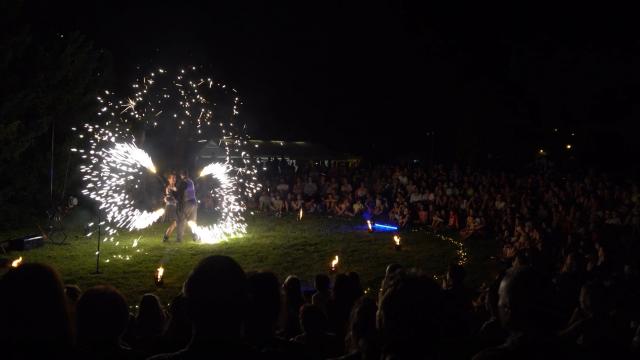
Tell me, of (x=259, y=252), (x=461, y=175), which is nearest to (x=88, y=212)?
(x=259, y=252)

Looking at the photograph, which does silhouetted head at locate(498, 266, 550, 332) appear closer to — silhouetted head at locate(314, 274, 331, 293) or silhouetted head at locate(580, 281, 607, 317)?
silhouetted head at locate(580, 281, 607, 317)

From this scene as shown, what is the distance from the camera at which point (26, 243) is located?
13.4 metres

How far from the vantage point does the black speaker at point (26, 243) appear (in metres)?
13.2

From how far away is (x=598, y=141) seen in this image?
30.4 meters

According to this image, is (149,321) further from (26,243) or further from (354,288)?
(26,243)

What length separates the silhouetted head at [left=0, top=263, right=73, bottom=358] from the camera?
93.4 inches

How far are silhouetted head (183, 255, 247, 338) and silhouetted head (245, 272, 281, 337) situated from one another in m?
0.80

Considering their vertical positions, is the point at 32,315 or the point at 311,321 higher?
the point at 32,315

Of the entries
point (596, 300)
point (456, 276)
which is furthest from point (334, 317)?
point (596, 300)

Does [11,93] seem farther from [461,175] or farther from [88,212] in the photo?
[461,175]

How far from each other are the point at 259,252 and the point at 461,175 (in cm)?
1060

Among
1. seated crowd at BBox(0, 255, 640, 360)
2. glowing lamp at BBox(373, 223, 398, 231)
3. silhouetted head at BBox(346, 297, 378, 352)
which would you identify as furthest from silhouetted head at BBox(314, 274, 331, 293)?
glowing lamp at BBox(373, 223, 398, 231)

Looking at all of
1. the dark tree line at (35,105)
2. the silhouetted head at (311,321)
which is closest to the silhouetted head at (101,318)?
the silhouetted head at (311,321)

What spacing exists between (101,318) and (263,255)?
401 inches
